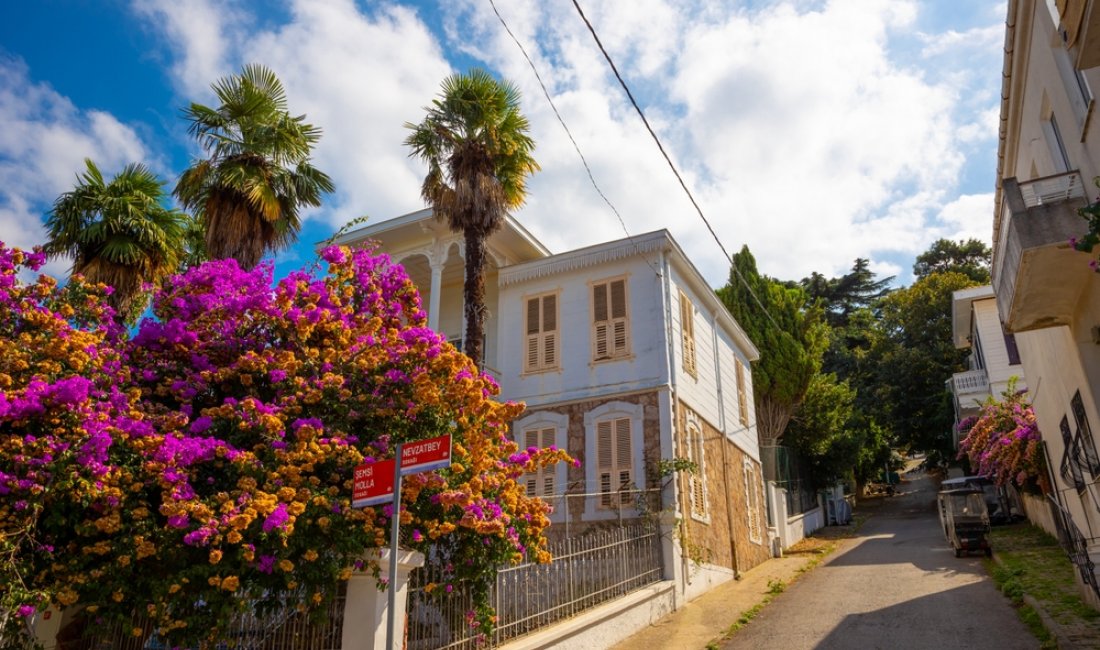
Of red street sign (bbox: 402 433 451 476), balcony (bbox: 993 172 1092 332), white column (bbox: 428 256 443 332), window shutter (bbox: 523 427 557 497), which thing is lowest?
red street sign (bbox: 402 433 451 476)

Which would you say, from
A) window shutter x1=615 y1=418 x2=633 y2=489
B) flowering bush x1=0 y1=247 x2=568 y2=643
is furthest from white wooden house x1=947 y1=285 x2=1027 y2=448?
flowering bush x1=0 y1=247 x2=568 y2=643

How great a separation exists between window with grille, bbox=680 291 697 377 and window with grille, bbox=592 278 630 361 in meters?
1.46

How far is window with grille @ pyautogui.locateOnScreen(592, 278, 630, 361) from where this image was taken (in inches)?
634

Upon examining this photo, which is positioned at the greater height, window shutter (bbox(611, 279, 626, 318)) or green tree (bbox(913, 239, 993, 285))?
green tree (bbox(913, 239, 993, 285))

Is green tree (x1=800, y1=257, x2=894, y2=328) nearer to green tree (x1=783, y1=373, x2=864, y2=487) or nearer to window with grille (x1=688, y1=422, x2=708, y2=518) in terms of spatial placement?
green tree (x1=783, y1=373, x2=864, y2=487)

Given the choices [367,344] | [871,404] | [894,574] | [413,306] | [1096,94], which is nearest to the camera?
[1096,94]

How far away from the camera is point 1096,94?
7.50 m

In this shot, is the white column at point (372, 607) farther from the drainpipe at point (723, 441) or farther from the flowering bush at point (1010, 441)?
the flowering bush at point (1010, 441)

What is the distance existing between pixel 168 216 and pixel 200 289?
16.9ft

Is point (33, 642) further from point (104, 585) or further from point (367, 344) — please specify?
point (367, 344)

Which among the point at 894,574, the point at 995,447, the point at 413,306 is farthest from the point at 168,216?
the point at 995,447

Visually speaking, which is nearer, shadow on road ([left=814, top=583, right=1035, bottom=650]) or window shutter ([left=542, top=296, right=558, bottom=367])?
shadow on road ([left=814, top=583, right=1035, bottom=650])

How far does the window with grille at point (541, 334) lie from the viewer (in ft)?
55.3

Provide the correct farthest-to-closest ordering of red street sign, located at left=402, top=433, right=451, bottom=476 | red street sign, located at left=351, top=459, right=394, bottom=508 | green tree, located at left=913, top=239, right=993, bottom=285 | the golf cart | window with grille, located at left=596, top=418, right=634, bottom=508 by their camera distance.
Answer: green tree, located at left=913, top=239, right=993, bottom=285 → the golf cart → window with grille, located at left=596, top=418, right=634, bottom=508 → red street sign, located at left=351, top=459, right=394, bottom=508 → red street sign, located at left=402, top=433, right=451, bottom=476
